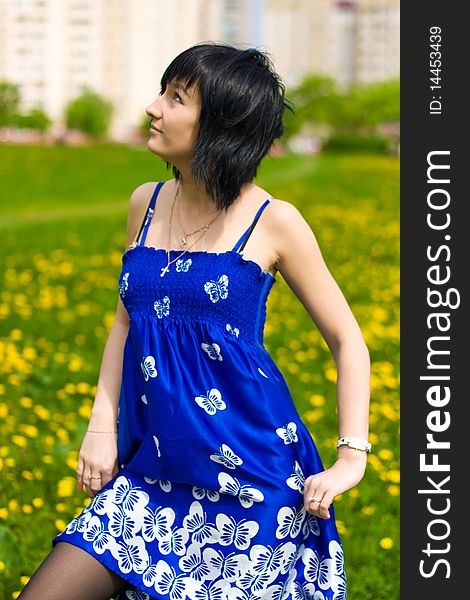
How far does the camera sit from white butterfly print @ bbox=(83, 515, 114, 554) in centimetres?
241

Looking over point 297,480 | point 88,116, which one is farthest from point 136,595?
point 88,116

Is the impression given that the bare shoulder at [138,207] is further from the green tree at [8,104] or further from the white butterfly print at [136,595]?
the green tree at [8,104]

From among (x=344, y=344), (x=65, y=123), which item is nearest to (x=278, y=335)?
(x=344, y=344)

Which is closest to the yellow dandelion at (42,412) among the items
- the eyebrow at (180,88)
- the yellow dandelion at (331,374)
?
the yellow dandelion at (331,374)

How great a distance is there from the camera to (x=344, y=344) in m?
2.51

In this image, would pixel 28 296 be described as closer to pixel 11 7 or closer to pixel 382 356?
pixel 382 356

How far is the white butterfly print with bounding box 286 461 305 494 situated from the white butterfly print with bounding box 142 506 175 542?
0.92 feet

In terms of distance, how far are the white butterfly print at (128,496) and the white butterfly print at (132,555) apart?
8 centimetres

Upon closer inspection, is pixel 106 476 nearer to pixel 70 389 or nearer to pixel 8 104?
pixel 70 389

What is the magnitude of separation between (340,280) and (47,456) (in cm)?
544

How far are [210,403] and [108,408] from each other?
38cm

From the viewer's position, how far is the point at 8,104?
44281mm

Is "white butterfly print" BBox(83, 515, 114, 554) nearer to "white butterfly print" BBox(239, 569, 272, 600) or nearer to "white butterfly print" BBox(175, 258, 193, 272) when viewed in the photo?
"white butterfly print" BBox(239, 569, 272, 600)

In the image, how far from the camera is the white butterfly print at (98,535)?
2412mm
